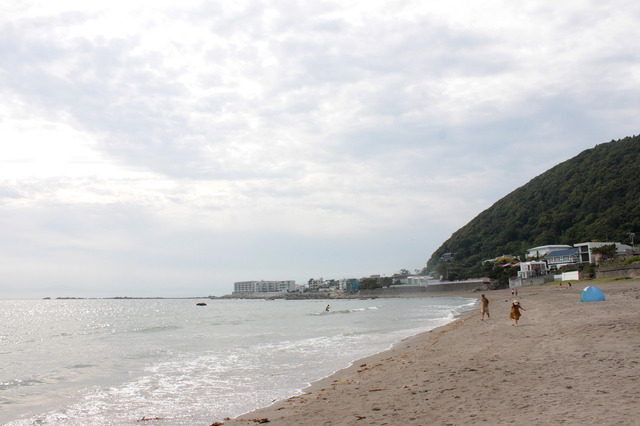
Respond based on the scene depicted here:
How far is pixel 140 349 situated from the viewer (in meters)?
23.7

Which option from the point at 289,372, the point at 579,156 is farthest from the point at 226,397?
the point at 579,156

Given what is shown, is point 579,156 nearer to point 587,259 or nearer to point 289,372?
point 587,259

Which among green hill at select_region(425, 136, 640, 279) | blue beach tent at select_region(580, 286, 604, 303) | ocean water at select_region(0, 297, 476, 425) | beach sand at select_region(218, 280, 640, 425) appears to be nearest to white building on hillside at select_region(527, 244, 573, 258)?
green hill at select_region(425, 136, 640, 279)

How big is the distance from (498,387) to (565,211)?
130 meters

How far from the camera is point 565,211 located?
398 ft

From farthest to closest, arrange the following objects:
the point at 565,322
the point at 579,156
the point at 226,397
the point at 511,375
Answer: the point at 579,156 → the point at 565,322 → the point at 226,397 → the point at 511,375

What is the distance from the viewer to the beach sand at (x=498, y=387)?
19.4ft

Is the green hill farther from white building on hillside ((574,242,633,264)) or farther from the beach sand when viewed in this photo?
the beach sand

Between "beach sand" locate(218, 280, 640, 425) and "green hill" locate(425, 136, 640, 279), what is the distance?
102 metres

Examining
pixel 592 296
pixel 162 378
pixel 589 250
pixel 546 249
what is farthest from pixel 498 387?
pixel 546 249

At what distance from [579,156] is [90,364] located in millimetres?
155441

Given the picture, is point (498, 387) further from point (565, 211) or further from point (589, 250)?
point (565, 211)

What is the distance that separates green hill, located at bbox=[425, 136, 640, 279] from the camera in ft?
346

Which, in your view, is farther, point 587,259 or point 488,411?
point 587,259
